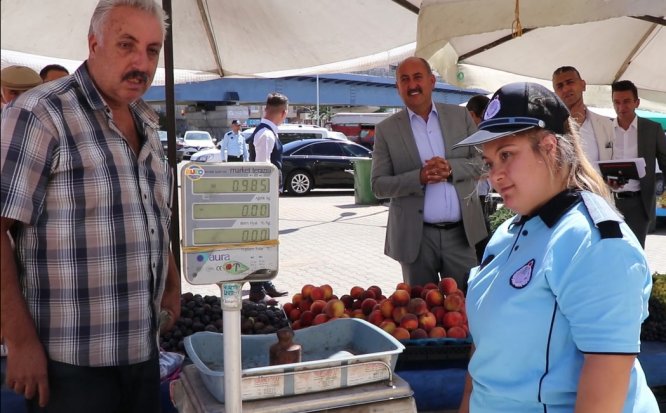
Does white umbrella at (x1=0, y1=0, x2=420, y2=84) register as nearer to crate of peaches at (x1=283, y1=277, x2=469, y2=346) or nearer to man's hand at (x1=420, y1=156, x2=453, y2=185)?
man's hand at (x1=420, y1=156, x2=453, y2=185)

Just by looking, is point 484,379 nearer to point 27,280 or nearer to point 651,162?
point 27,280

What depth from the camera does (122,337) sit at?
1.82 metres

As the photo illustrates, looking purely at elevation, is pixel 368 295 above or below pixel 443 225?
below

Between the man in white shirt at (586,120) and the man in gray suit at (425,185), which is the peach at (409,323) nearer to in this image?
the man in gray suit at (425,185)

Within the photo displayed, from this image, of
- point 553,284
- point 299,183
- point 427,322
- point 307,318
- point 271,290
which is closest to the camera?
point 553,284

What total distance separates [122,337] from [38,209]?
0.45 meters

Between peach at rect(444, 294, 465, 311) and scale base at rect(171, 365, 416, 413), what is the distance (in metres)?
1.13

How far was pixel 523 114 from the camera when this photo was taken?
60.7 inches

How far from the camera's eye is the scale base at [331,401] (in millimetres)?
1876

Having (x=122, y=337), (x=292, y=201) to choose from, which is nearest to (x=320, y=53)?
(x=122, y=337)

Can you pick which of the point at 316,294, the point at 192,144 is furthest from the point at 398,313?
the point at 192,144

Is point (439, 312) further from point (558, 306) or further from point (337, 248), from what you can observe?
point (337, 248)

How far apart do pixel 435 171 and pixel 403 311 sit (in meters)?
0.90

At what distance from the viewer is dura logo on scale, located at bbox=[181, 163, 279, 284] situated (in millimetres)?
1448
